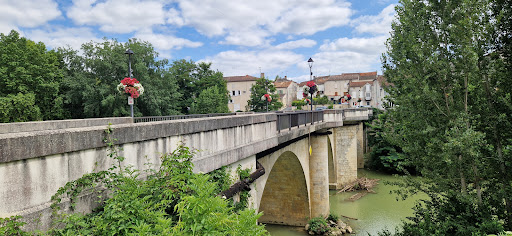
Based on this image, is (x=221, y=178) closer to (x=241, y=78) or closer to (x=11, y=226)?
(x=11, y=226)

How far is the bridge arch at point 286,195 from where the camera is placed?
1780 cm

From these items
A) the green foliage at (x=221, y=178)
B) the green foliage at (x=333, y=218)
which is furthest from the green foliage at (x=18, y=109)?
the green foliage at (x=221, y=178)

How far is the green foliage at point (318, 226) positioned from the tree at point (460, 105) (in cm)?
816

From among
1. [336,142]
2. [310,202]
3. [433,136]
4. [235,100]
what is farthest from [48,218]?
[235,100]

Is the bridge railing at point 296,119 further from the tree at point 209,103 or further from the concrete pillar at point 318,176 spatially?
the tree at point 209,103

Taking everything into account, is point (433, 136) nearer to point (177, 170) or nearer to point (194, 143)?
point (194, 143)

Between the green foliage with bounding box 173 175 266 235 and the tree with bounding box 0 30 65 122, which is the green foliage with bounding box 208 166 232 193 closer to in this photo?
the green foliage with bounding box 173 175 266 235

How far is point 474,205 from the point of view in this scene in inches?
359

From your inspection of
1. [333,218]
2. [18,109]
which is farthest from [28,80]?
[333,218]

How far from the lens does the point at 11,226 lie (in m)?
2.74

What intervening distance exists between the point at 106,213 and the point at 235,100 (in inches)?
2625

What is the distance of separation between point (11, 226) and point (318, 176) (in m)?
17.8

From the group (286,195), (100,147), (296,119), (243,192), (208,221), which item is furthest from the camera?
(286,195)

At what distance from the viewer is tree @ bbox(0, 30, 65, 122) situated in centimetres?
2519
